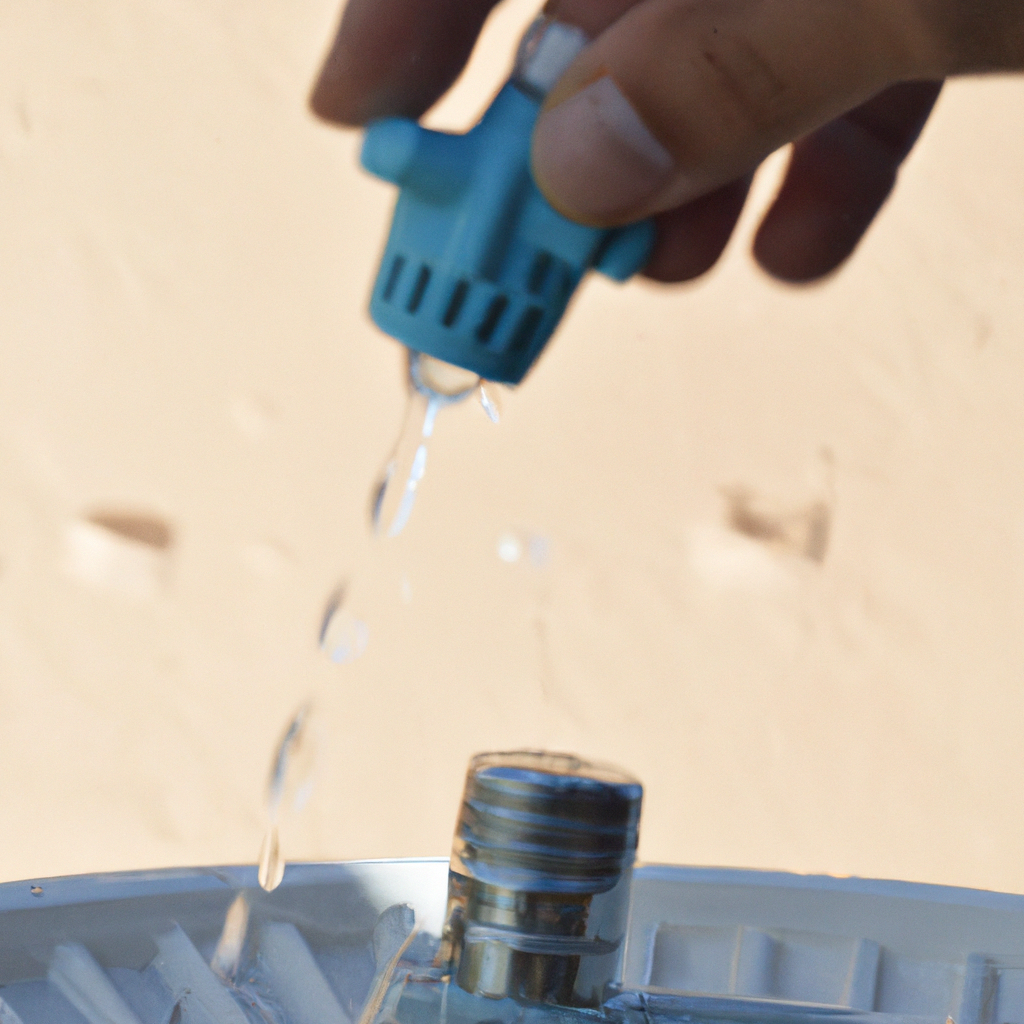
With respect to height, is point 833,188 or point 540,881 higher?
point 833,188

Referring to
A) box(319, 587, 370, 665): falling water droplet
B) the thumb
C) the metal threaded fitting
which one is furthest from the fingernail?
box(319, 587, 370, 665): falling water droplet

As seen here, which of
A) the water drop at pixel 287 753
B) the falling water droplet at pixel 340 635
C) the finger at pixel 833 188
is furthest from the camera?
the falling water droplet at pixel 340 635

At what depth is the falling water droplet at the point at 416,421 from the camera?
0.25 m

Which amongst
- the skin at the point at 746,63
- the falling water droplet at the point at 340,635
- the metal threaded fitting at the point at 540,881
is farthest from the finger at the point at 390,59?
the falling water droplet at the point at 340,635

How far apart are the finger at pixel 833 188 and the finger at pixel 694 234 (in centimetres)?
3

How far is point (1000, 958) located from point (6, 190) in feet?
2.41

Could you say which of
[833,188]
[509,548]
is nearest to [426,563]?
[509,548]

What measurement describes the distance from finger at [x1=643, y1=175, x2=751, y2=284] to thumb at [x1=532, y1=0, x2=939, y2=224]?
0.14ft

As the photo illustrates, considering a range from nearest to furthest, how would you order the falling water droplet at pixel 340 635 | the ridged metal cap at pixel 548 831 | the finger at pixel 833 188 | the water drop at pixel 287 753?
the ridged metal cap at pixel 548 831, the finger at pixel 833 188, the water drop at pixel 287 753, the falling water droplet at pixel 340 635

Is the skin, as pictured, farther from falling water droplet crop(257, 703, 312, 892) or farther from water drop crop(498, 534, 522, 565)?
water drop crop(498, 534, 522, 565)

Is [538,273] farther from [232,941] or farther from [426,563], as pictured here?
[426,563]

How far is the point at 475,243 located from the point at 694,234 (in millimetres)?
93

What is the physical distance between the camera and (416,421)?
0.91ft

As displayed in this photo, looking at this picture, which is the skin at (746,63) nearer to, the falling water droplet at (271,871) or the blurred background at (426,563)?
the falling water droplet at (271,871)
